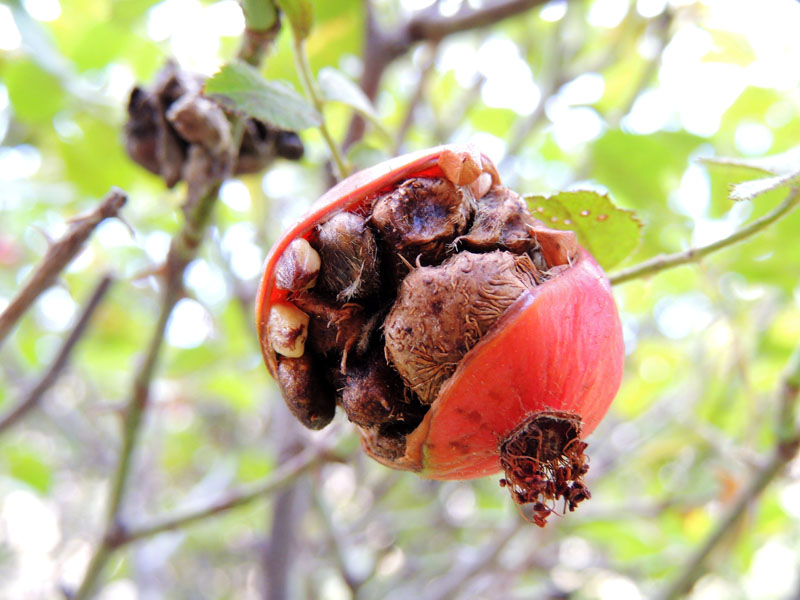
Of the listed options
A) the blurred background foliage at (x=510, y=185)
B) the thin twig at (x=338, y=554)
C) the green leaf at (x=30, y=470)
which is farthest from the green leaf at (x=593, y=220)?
the green leaf at (x=30, y=470)

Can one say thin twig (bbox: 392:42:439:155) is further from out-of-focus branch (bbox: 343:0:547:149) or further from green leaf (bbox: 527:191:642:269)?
green leaf (bbox: 527:191:642:269)

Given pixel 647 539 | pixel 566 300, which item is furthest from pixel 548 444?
pixel 647 539

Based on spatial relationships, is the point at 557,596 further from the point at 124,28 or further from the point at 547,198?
the point at 124,28

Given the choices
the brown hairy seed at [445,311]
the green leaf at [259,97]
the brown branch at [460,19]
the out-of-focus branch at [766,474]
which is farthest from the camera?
the brown branch at [460,19]

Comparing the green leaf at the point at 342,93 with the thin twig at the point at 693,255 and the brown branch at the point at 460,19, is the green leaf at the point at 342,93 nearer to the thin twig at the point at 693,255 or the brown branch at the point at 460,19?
the thin twig at the point at 693,255

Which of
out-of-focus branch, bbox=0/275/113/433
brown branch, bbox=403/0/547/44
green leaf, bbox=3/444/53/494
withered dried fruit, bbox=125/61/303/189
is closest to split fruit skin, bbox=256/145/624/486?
withered dried fruit, bbox=125/61/303/189

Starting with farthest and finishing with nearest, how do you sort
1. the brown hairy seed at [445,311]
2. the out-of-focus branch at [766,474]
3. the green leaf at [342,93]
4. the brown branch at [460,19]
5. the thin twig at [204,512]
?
the brown branch at [460,19]
the thin twig at [204,512]
the out-of-focus branch at [766,474]
the green leaf at [342,93]
the brown hairy seed at [445,311]
